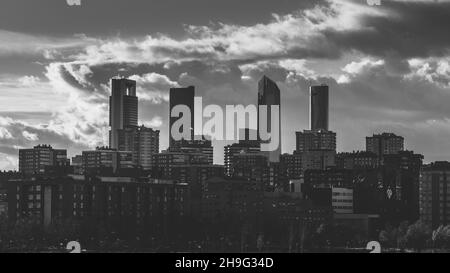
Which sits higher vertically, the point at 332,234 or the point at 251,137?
the point at 251,137

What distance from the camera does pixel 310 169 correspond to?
59.6m

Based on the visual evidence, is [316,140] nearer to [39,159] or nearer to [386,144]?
[386,144]

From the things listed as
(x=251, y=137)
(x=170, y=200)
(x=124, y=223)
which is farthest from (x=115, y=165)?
(x=251, y=137)

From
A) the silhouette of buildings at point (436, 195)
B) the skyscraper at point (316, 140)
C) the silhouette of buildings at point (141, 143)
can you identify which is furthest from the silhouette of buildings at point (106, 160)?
the silhouette of buildings at point (436, 195)

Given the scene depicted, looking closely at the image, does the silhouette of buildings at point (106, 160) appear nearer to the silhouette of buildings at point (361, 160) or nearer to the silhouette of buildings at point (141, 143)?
the silhouette of buildings at point (141, 143)

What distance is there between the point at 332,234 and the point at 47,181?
12.4 m

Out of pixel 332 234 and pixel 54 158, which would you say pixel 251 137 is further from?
pixel 54 158

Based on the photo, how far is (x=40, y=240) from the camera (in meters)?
41.1

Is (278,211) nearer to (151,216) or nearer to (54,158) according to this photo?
(151,216)

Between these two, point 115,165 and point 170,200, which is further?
point 115,165

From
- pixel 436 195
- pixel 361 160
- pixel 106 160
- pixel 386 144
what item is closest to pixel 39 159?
pixel 106 160

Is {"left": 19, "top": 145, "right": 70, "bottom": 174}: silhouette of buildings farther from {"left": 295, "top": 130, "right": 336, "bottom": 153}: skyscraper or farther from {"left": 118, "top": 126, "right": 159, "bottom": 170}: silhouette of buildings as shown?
{"left": 295, "top": 130, "right": 336, "bottom": 153}: skyscraper
